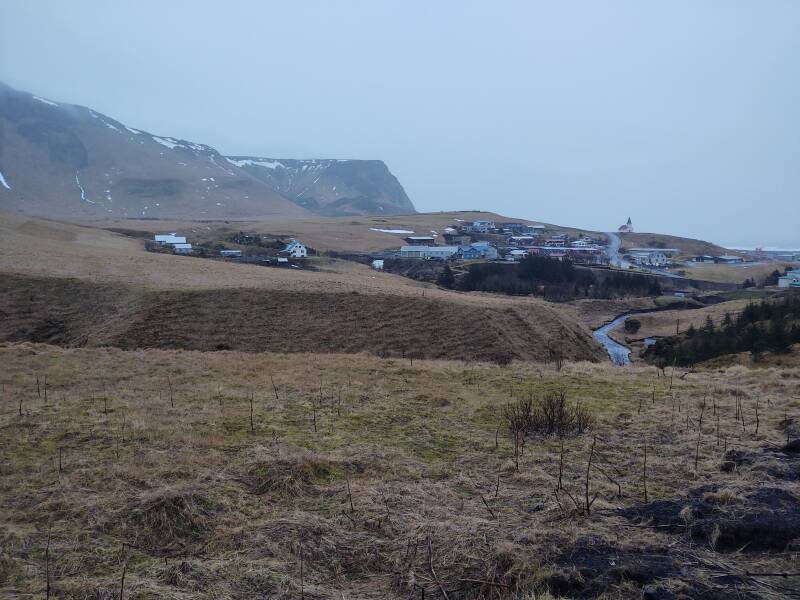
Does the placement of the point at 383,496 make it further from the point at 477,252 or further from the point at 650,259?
the point at 650,259

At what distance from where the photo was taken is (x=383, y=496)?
23.7 feet

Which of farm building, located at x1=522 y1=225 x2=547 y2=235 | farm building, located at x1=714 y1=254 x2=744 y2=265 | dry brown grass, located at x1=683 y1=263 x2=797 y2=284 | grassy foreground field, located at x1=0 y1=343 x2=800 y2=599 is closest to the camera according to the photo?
grassy foreground field, located at x1=0 y1=343 x2=800 y2=599

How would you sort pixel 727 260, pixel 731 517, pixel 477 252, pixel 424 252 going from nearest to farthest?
pixel 731 517, pixel 424 252, pixel 477 252, pixel 727 260

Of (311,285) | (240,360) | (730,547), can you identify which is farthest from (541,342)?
(730,547)

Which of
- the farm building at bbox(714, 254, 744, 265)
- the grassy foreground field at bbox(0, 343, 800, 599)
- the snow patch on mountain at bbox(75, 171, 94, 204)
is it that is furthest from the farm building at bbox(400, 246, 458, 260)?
the snow patch on mountain at bbox(75, 171, 94, 204)

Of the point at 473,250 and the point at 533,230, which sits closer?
the point at 473,250

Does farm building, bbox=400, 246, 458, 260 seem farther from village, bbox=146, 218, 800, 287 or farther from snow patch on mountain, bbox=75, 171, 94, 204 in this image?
snow patch on mountain, bbox=75, 171, 94, 204

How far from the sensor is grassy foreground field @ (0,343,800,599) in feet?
17.6

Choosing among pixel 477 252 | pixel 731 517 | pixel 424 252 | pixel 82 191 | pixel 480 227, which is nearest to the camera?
pixel 731 517

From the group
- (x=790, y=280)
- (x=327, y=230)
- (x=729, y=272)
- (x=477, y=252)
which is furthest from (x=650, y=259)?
(x=327, y=230)

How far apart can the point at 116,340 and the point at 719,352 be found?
31649mm

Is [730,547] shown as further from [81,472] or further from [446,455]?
[81,472]

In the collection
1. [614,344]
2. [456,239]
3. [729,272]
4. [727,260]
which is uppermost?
[727,260]

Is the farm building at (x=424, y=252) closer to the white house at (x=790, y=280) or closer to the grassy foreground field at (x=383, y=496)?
the white house at (x=790, y=280)
